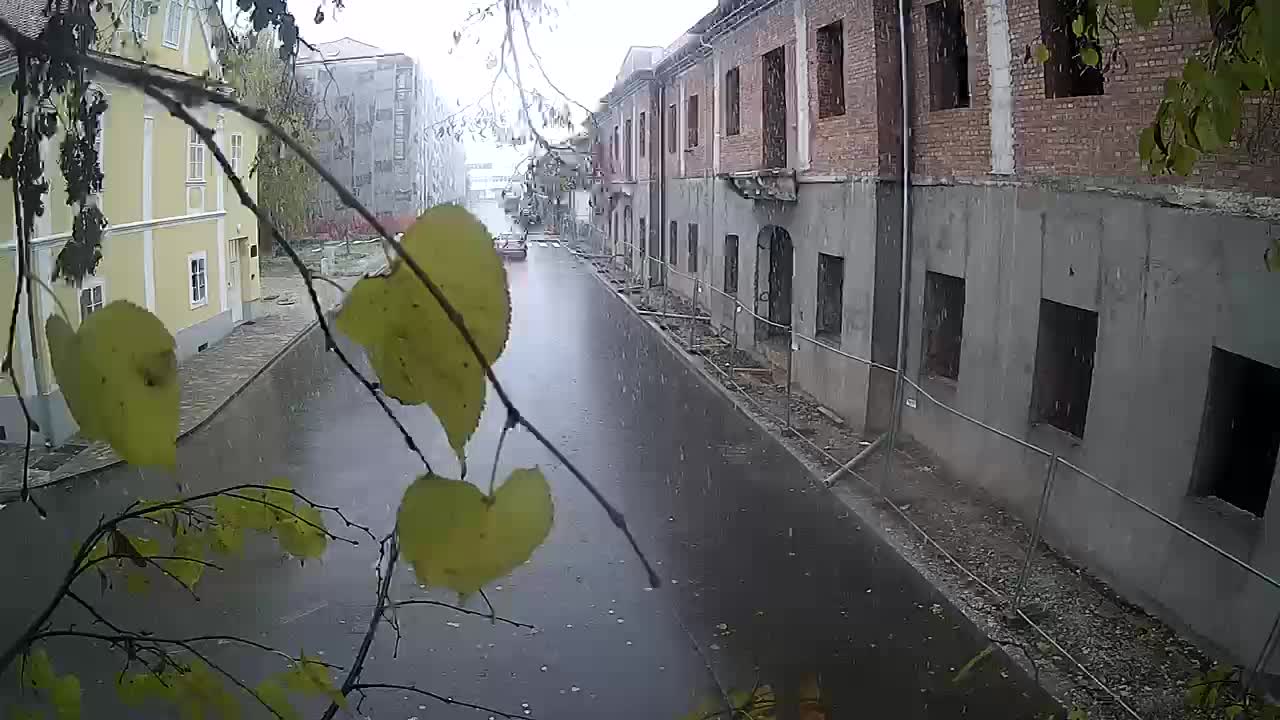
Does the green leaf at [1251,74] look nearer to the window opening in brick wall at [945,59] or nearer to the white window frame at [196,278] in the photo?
the window opening in brick wall at [945,59]

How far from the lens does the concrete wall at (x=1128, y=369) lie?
3885 mm

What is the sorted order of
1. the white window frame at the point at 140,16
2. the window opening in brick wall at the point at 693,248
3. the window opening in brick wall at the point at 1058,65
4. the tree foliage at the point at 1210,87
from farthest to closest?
the window opening in brick wall at the point at 693,248 < the window opening in brick wall at the point at 1058,65 < the white window frame at the point at 140,16 < the tree foliage at the point at 1210,87

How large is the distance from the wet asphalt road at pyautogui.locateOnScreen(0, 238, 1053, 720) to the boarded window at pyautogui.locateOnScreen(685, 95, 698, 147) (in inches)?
248

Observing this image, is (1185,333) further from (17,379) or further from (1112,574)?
(17,379)

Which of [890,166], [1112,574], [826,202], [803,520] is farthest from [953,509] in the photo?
[826,202]

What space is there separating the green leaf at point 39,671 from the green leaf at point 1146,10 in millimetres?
1351

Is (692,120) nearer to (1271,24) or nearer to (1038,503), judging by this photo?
(1038,503)

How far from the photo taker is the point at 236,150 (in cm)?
71

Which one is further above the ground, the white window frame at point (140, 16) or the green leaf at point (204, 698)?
the white window frame at point (140, 16)

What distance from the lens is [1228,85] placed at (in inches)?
43.5

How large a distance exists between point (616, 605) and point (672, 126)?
973 centimetres

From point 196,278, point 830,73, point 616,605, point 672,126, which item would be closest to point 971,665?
point 616,605

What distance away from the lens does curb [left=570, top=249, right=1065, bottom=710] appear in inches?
157

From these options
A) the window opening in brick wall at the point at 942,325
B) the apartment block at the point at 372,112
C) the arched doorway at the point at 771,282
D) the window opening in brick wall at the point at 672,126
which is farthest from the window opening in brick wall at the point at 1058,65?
the window opening in brick wall at the point at 672,126
